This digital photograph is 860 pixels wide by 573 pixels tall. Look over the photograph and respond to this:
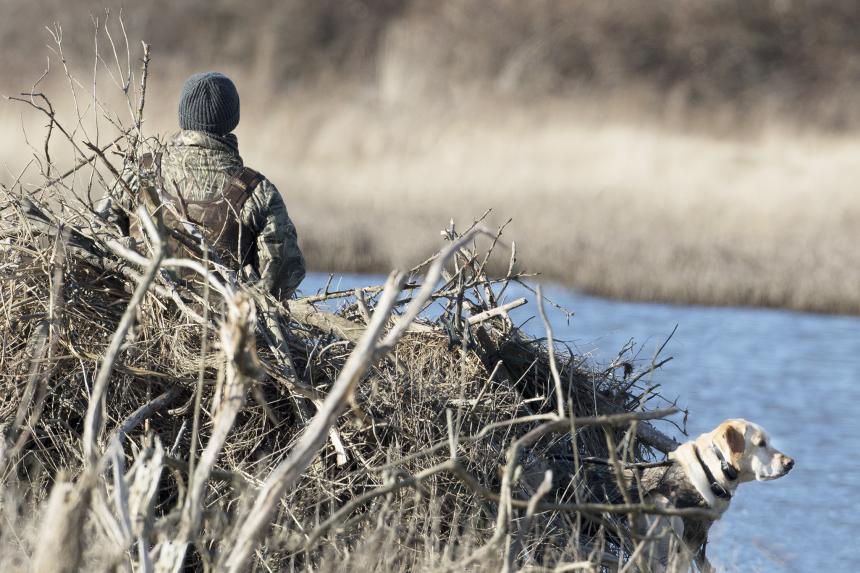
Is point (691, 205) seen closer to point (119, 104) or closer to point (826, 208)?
point (826, 208)

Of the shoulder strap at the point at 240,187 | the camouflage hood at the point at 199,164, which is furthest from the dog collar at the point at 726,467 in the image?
the camouflage hood at the point at 199,164

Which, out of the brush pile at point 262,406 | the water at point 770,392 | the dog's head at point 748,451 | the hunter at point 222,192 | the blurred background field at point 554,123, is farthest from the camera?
the blurred background field at point 554,123

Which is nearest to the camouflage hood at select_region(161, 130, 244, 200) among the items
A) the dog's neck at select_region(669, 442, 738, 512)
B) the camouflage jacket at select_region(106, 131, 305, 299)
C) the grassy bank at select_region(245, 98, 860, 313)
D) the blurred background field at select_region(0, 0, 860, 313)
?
the camouflage jacket at select_region(106, 131, 305, 299)

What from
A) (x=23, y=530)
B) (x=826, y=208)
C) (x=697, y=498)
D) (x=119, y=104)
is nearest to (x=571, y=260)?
(x=826, y=208)

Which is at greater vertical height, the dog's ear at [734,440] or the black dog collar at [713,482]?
the dog's ear at [734,440]

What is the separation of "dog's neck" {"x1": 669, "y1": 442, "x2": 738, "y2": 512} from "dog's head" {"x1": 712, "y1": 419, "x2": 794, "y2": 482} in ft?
0.11

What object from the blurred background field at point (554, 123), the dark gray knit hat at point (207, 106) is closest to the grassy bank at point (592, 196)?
the blurred background field at point (554, 123)

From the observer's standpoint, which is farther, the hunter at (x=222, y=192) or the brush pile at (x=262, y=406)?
the hunter at (x=222, y=192)

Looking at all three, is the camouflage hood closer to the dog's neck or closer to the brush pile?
the brush pile

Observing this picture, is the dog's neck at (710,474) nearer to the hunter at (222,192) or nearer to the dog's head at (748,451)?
the dog's head at (748,451)

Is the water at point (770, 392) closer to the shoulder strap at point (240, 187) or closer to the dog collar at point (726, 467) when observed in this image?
the dog collar at point (726, 467)

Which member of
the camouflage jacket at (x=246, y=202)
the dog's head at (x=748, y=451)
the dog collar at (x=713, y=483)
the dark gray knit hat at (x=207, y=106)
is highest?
the dark gray knit hat at (x=207, y=106)

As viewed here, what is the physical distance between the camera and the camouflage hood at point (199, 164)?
5.41m

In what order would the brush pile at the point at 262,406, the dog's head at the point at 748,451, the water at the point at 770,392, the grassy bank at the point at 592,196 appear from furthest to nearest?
the grassy bank at the point at 592,196 → the water at the point at 770,392 → the dog's head at the point at 748,451 → the brush pile at the point at 262,406
